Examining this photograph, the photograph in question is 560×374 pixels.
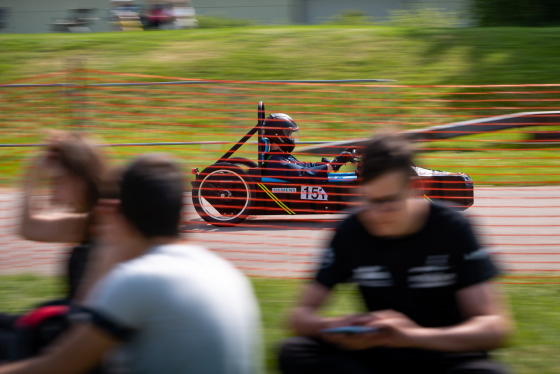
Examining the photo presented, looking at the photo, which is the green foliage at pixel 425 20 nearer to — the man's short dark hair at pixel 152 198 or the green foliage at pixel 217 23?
the green foliage at pixel 217 23

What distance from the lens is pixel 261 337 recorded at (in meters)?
4.47

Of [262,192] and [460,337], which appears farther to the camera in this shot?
[262,192]

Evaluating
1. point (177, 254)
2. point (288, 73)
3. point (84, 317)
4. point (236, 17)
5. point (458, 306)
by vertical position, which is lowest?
point (458, 306)

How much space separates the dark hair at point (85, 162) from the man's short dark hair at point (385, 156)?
117 cm

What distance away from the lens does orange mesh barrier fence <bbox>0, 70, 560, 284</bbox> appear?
6.80 metres

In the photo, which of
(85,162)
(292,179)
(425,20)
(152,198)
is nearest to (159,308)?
(152,198)

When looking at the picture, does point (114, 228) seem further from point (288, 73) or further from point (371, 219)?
point (288, 73)

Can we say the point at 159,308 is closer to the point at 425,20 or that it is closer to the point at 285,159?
the point at 285,159

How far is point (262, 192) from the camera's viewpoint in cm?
814

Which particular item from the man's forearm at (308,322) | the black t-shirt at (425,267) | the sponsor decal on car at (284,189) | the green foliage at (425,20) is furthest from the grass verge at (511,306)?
the green foliage at (425,20)

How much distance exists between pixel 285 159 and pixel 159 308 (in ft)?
19.1

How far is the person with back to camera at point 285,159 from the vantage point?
805 cm

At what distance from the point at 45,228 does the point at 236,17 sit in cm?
2538

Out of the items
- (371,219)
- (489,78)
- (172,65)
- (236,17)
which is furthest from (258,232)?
(236,17)
